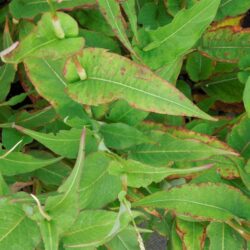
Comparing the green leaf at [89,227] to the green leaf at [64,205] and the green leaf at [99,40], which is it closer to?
the green leaf at [64,205]

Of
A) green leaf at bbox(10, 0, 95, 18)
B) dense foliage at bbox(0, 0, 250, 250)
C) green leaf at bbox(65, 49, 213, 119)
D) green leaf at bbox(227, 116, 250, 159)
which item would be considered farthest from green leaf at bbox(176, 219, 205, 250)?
green leaf at bbox(10, 0, 95, 18)

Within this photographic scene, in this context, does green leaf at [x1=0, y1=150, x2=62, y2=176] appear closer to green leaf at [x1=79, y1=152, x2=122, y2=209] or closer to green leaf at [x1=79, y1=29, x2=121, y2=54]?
green leaf at [x1=79, y1=152, x2=122, y2=209]

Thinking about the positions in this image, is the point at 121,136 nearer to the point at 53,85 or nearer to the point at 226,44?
the point at 53,85

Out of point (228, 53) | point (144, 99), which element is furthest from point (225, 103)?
point (144, 99)

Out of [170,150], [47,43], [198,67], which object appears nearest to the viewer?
[47,43]

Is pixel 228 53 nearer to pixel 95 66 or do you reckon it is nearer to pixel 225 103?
pixel 225 103

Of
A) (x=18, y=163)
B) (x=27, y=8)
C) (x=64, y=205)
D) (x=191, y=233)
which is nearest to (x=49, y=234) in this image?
(x=64, y=205)
